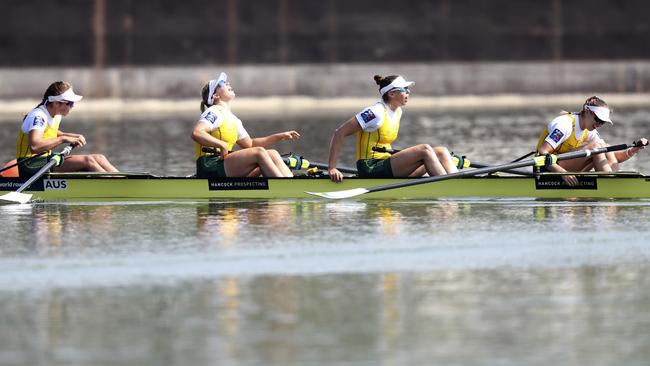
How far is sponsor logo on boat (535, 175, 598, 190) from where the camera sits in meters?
17.0

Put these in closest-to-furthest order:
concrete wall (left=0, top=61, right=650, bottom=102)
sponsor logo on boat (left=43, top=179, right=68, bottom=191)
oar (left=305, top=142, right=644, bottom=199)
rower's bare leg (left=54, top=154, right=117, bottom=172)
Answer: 1. oar (left=305, top=142, right=644, bottom=199)
2. sponsor logo on boat (left=43, top=179, right=68, bottom=191)
3. rower's bare leg (left=54, top=154, right=117, bottom=172)
4. concrete wall (left=0, top=61, right=650, bottom=102)

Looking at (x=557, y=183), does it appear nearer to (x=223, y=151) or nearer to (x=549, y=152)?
(x=549, y=152)

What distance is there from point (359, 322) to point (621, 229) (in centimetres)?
518

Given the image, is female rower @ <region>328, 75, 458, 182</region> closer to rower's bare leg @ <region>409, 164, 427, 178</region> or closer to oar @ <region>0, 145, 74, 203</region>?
rower's bare leg @ <region>409, 164, 427, 178</region>

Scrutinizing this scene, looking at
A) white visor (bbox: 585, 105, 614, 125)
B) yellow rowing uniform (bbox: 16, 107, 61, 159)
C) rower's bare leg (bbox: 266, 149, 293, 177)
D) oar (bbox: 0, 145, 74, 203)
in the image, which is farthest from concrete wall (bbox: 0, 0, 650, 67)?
white visor (bbox: 585, 105, 614, 125)

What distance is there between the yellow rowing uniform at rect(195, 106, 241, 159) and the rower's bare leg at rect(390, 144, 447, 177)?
1716 millimetres

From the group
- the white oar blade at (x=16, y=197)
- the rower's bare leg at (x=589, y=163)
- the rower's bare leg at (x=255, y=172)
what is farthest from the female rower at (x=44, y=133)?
the rower's bare leg at (x=589, y=163)

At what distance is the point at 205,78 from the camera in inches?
1622

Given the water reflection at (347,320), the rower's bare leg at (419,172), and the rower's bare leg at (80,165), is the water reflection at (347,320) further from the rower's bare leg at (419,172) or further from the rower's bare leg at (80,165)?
the rower's bare leg at (80,165)

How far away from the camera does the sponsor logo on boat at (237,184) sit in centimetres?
1738

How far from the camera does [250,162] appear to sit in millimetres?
17359

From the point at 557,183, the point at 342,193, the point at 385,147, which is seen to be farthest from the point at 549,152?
the point at 342,193

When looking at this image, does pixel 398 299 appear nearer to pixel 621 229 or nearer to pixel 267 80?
pixel 621 229

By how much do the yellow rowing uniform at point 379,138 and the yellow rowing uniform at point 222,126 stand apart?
4.43 ft
